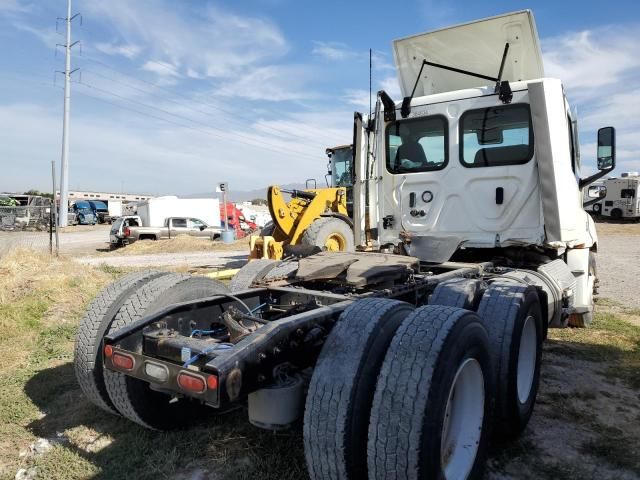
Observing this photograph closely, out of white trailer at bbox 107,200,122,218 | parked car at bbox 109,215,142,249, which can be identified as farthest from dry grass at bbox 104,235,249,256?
white trailer at bbox 107,200,122,218

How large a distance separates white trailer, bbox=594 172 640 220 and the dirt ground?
30161mm

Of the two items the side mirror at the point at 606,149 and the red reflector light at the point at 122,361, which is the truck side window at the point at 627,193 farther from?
the red reflector light at the point at 122,361

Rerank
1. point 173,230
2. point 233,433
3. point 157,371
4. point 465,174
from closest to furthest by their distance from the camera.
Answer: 1. point 157,371
2. point 233,433
3. point 465,174
4. point 173,230

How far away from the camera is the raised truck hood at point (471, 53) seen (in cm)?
Result: 537

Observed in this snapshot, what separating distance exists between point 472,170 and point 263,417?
3730 mm

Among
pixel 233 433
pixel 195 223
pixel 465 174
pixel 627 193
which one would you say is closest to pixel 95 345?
pixel 233 433

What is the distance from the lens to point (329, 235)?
31.8ft

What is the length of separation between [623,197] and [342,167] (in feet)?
91.8

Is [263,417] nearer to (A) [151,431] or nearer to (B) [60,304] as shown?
(A) [151,431]

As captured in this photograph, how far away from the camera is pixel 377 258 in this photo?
4.46 m

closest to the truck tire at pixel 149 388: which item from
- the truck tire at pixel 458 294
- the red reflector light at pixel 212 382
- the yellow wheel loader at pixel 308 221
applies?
the red reflector light at pixel 212 382

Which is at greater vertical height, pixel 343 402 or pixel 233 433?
pixel 343 402

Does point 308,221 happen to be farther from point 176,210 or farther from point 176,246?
point 176,210

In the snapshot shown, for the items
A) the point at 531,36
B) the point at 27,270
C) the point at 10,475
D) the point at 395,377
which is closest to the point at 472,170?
the point at 531,36
